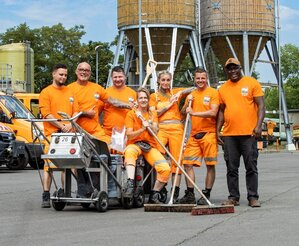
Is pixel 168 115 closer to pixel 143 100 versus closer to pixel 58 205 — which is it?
pixel 143 100

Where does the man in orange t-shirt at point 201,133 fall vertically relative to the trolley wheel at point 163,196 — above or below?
above

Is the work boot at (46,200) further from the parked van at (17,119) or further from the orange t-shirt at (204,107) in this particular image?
the parked van at (17,119)

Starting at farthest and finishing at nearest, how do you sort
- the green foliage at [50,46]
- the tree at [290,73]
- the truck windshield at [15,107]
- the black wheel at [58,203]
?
the tree at [290,73] < the green foliage at [50,46] < the truck windshield at [15,107] < the black wheel at [58,203]

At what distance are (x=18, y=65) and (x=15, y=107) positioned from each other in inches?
762

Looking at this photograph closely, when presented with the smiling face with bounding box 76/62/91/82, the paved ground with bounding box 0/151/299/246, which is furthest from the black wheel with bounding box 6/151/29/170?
the smiling face with bounding box 76/62/91/82

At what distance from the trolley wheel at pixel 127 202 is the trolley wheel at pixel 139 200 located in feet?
0.29

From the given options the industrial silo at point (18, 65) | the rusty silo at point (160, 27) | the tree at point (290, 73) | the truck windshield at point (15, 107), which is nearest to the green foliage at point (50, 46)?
the rusty silo at point (160, 27)

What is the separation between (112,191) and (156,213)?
0.93 metres

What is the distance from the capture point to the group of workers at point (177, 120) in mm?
11547

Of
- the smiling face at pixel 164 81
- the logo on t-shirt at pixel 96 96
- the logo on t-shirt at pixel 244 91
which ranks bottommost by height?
the logo on t-shirt at pixel 96 96

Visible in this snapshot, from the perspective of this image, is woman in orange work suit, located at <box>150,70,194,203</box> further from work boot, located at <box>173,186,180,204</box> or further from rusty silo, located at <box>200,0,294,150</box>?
rusty silo, located at <box>200,0,294,150</box>

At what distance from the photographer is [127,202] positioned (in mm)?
11500

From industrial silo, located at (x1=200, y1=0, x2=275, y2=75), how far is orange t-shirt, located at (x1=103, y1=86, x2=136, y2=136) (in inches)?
1628

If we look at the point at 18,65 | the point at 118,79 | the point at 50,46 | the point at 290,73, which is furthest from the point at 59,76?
the point at 290,73
